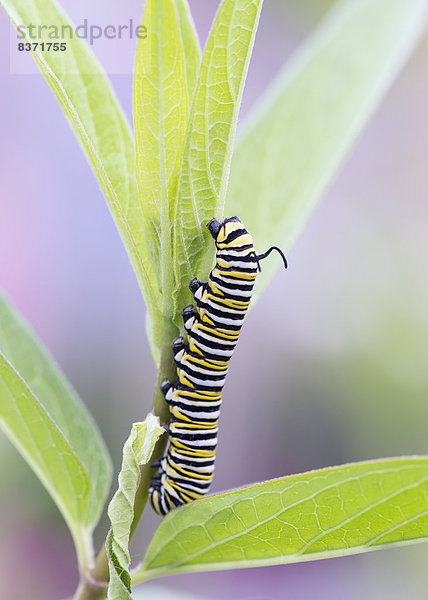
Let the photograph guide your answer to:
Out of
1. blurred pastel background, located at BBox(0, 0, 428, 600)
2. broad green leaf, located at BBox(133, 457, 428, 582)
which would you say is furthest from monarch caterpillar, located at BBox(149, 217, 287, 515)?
blurred pastel background, located at BBox(0, 0, 428, 600)

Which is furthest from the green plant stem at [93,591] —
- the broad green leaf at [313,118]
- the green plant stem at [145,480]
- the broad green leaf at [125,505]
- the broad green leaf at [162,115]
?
the broad green leaf at [313,118]

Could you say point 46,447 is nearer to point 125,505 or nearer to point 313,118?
point 125,505

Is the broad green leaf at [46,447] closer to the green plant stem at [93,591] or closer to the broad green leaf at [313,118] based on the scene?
the green plant stem at [93,591]

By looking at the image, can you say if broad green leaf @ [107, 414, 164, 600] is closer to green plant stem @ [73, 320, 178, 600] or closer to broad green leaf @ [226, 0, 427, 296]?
green plant stem @ [73, 320, 178, 600]

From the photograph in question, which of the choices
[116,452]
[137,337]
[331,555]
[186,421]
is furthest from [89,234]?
[331,555]

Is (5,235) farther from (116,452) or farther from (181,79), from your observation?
(181,79)

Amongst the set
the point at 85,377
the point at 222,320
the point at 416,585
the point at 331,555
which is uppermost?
the point at 222,320
